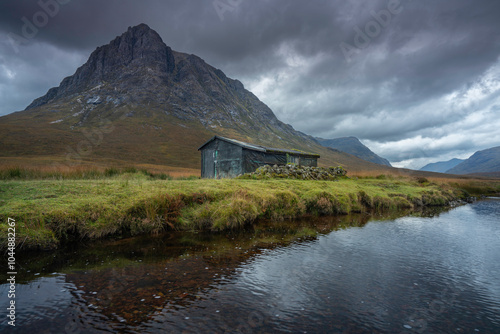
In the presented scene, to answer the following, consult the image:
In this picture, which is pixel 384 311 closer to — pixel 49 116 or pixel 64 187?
pixel 64 187

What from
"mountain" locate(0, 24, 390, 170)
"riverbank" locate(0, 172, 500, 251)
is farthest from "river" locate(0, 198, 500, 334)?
"mountain" locate(0, 24, 390, 170)

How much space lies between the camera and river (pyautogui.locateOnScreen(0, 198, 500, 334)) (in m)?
5.16

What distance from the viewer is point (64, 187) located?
13.4 metres

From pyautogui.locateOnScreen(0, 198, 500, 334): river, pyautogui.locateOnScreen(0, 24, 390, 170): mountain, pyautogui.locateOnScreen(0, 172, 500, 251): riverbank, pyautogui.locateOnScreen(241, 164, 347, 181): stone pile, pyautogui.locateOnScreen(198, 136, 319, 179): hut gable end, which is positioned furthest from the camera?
pyautogui.locateOnScreen(0, 24, 390, 170): mountain

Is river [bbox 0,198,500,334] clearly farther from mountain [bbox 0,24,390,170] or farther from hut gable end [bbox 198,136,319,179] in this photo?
mountain [bbox 0,24,390,170]

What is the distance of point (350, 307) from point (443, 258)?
19.7 ft

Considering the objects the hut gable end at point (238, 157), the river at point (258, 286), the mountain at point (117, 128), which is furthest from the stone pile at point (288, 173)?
the mountain at point (117, 128)

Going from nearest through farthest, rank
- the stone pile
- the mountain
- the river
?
1. the river
2. the stone pile
3. the mountain

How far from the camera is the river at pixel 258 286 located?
5164 millimetres

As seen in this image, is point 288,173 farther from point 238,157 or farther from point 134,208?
point 134,208

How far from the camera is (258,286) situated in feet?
22.3

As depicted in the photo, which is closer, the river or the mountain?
the river

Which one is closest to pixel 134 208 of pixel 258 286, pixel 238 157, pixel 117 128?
pixel 258 286

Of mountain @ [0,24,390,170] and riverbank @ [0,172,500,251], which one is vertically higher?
mountain @ [0,24,390,170]
